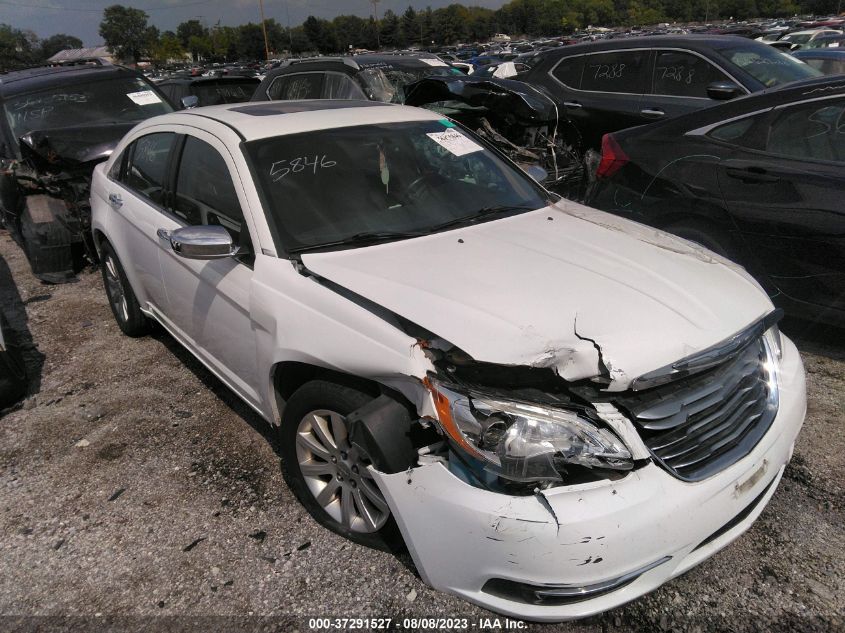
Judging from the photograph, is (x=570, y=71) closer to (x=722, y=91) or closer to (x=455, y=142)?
(x=722, y=91)

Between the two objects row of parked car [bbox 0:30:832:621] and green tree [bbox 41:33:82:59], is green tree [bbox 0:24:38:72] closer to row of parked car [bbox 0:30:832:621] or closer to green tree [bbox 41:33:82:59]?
green tree [bbox 41:33:82:59]

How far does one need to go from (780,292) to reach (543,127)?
10.8ft

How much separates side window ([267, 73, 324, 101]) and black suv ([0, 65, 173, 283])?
204 cm

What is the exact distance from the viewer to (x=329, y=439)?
2.48 metres


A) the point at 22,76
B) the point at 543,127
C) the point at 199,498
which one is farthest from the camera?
the point at 22,76

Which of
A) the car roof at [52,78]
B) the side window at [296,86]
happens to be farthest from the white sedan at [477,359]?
the side window at [296,86]

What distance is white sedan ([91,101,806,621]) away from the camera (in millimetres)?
1926

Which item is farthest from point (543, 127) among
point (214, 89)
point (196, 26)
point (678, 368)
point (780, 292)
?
point (196, 26)

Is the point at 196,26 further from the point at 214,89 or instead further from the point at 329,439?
the point at 329,439

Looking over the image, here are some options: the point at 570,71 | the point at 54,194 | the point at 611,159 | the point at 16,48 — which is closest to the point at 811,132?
the point at 611,159

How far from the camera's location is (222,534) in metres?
2.72

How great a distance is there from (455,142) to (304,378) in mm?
1667

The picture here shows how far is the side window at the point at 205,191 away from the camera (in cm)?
297

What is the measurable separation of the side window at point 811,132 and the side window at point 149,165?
3.55 metres
